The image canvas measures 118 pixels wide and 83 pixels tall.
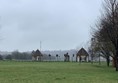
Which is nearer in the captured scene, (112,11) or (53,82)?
(53,82)

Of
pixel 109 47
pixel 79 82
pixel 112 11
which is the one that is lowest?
pixel 79 82

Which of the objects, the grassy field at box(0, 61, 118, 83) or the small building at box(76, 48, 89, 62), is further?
the small building at box(76, 48, 89, 62)

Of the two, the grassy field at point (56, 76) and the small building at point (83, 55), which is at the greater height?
the small building at point (83, 55)

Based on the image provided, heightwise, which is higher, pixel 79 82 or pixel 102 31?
pixel 102 31

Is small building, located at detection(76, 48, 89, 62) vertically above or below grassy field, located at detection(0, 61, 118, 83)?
above

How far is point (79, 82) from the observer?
2586 cm

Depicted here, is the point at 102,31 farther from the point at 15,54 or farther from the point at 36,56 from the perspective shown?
the point at 15,54

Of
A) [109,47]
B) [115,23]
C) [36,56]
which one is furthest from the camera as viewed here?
[36,56]

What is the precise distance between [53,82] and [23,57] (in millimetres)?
141918

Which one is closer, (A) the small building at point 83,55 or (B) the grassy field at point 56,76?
(B) the grassy field at point 56,76

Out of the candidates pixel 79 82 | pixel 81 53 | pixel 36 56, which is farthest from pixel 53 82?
pixel 36 56

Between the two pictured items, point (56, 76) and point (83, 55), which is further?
point (83, 55)

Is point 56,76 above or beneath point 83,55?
beneath

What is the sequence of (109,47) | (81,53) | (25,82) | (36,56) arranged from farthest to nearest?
(36,56), (81,53), (109,47), (25,82)
